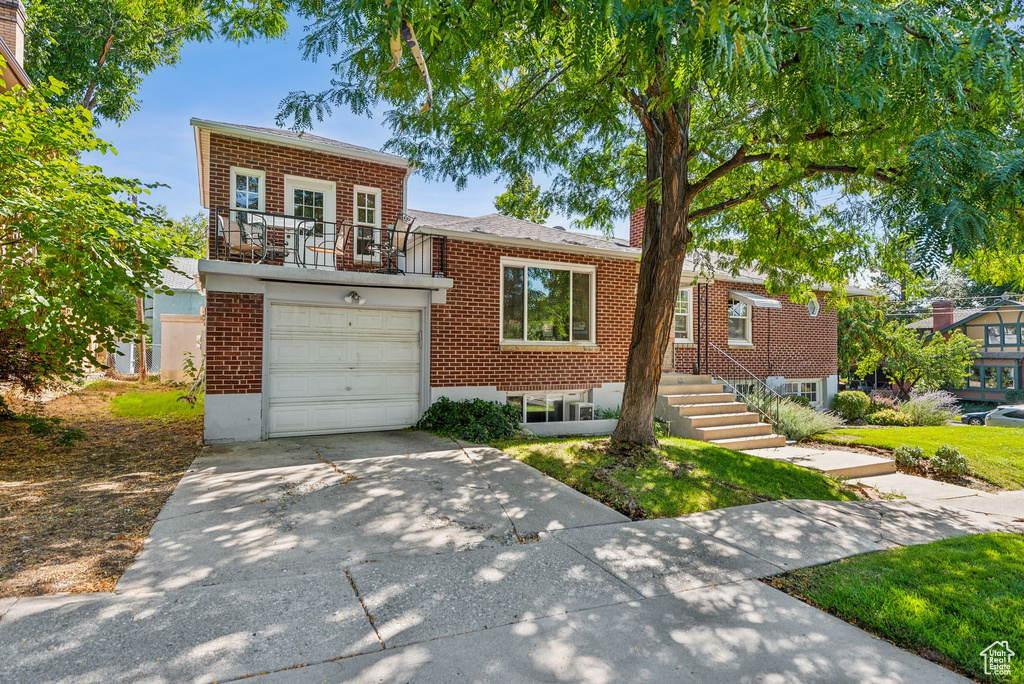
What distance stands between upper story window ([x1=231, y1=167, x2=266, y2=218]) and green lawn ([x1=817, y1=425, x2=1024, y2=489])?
13703 mm

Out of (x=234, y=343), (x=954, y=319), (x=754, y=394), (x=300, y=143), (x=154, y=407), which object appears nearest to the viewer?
(x=234, y=343)

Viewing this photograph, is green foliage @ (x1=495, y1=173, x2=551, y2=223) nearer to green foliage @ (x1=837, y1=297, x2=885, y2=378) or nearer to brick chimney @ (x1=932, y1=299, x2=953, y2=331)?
green foliage @ (x1=837, y1=297, x2=885, y2=378)

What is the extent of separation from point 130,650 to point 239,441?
20.6 feet

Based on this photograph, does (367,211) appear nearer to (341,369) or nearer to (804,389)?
(341,369)

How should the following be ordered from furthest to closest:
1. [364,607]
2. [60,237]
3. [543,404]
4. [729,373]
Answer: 1. [729,373]
2. [543,404]
3. [60,237]
4. [364,607]

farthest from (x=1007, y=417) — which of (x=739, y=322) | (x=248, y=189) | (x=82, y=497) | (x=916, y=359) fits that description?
(x=82, y=497)

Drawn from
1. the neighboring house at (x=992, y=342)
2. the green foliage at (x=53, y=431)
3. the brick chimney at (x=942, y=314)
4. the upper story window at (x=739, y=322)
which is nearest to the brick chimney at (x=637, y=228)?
the upper story window at (x=739, y=322)

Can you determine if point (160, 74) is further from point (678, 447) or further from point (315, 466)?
point (678, 447)

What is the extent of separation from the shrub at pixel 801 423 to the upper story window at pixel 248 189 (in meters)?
12.6

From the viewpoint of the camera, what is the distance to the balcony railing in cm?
929

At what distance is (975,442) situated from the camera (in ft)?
38.1

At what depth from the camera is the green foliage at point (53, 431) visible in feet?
26.2

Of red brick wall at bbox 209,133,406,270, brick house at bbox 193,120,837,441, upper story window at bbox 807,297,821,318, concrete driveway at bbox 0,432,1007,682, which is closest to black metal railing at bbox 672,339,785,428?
brick house at bbox 193,120,837,441

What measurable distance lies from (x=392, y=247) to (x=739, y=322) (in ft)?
34.9
